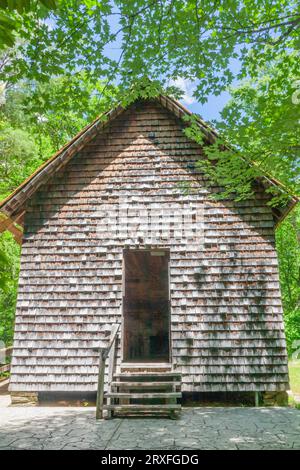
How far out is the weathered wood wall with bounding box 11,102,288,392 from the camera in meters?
7.56

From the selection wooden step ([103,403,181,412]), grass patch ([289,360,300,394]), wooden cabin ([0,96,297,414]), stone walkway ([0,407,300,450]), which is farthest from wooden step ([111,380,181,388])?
grass patch ([289,360,300,394])

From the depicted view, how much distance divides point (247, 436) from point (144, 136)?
7280mm

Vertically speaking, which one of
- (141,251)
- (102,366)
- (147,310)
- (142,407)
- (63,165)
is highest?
(63,165)

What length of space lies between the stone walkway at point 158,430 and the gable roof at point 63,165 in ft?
14.6

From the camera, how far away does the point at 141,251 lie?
8.45m

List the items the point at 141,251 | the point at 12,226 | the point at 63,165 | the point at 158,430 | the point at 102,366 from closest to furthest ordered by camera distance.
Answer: the point at 158,430, the point at 102,366, the point at 141,251, the point at 63,165, the point at 12,226

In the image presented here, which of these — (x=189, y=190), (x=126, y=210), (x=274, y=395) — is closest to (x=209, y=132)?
(x=189, y=190)

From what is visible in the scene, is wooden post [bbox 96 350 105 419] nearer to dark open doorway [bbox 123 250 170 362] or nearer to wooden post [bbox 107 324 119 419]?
wooden post [bbox 107 324 119 419]

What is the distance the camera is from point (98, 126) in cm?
905

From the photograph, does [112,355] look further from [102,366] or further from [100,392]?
[100,392]

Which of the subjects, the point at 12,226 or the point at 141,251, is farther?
the point at 12,226

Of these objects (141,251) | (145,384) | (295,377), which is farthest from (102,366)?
(295,377)

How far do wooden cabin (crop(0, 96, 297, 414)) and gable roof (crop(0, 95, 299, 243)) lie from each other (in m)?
0.04

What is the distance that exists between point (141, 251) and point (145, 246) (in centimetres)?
21
